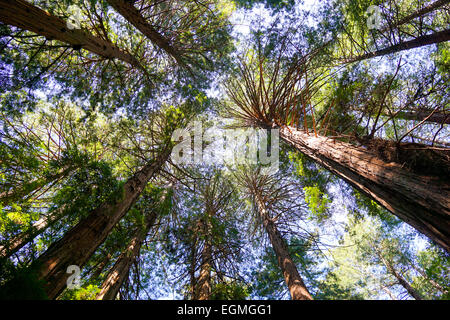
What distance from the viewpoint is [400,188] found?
6.55 ft

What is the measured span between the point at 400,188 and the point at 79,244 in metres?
3.87

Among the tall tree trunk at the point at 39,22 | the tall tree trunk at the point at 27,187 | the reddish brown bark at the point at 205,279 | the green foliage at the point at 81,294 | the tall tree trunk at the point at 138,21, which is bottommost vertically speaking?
the reddish brown bark at the point at 205,279

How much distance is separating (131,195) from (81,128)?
3276mm

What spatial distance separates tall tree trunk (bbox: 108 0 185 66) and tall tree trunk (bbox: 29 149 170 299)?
400 centimetres

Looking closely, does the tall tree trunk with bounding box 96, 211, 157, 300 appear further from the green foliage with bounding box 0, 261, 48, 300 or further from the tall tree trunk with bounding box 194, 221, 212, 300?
the green foliage with bounding box 0, 261, 48, 300

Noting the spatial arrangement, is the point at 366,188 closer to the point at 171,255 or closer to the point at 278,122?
the point at 278,122

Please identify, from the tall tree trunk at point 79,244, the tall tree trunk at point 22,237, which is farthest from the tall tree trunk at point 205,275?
the tall tree trunk at point 22,237

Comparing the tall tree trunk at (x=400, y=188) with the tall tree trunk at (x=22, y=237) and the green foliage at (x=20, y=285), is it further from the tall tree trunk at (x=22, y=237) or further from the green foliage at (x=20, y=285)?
the tall tree trunk at (x=22, y=237)

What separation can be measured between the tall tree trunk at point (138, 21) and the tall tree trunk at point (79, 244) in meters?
4.00

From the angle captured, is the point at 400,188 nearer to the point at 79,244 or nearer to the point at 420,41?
the point at 79,244

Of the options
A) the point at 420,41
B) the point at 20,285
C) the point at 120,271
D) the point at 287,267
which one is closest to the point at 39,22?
the point at 20,285

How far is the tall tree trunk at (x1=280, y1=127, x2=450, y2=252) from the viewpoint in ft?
5.55

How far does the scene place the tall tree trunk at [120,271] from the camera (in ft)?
11.2
